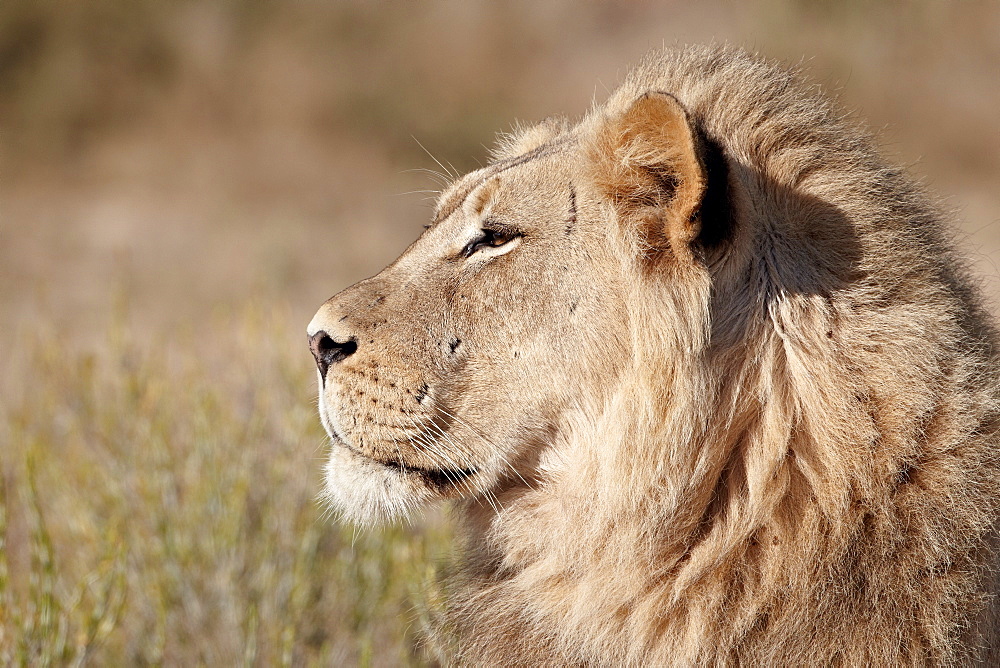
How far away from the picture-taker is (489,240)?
2469mm

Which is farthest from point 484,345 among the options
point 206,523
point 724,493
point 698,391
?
point 206,523

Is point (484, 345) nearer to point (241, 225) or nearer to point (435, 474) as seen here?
point (435, 474)

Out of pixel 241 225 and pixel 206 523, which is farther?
pixel 241 225

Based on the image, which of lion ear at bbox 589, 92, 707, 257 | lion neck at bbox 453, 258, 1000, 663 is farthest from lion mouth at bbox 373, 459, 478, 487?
A: lion ear at bbox 589, 92, 707, 257

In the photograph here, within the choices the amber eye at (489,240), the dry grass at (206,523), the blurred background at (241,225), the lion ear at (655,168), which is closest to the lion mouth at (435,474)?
the amber eye at (489,240)

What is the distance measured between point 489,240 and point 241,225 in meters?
12.8

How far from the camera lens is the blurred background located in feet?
13.4

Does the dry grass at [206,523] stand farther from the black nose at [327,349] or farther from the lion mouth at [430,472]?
the black nose at [327,349]

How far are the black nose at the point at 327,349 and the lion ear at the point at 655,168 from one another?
0.77m

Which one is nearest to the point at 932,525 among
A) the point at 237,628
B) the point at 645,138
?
the point at 645,138

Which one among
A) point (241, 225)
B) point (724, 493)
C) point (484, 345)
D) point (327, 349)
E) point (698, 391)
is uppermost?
point (241, 225)

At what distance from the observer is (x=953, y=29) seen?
17.5m

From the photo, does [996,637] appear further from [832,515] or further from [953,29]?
[953,29]

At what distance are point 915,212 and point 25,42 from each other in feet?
60.8
